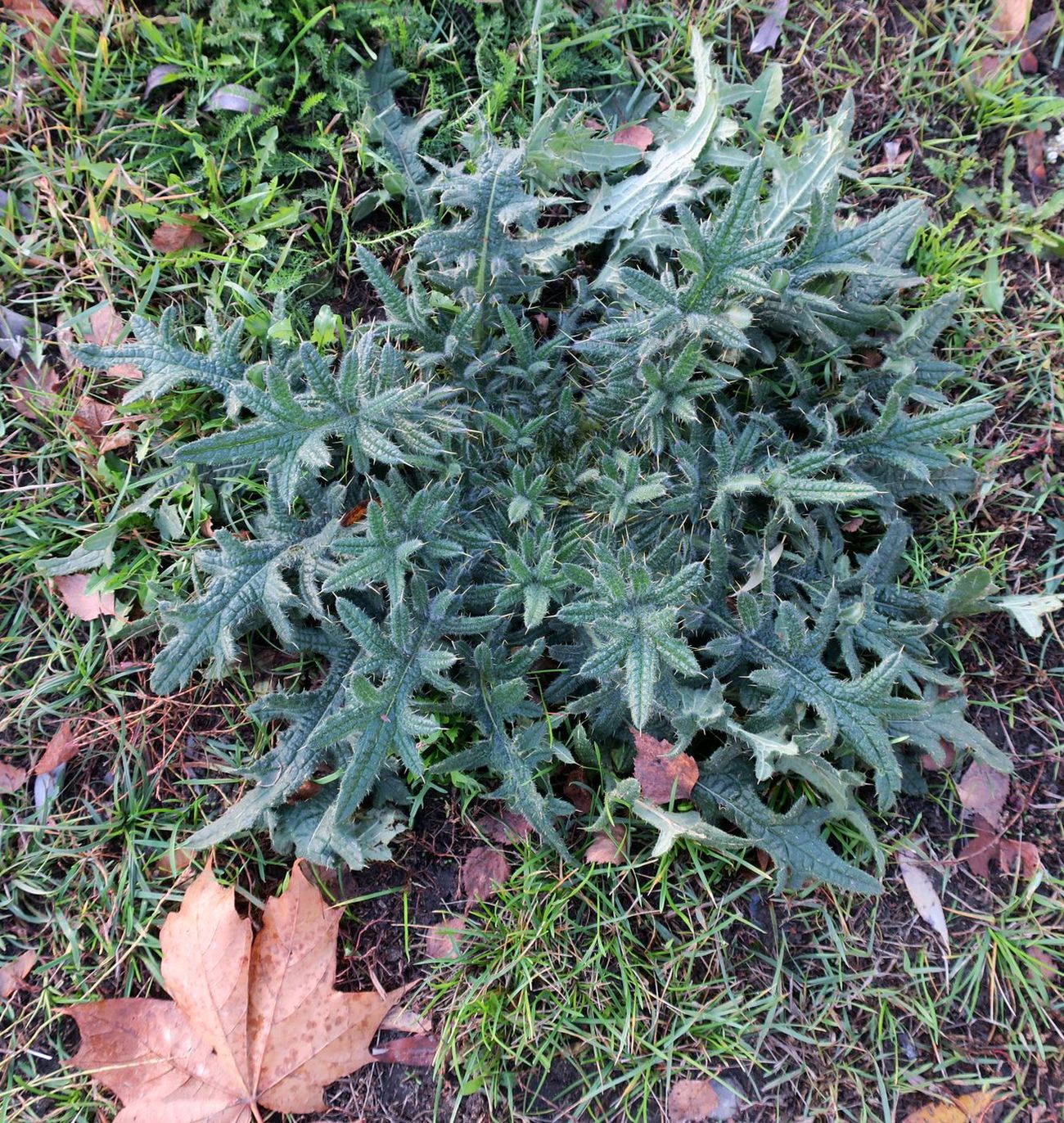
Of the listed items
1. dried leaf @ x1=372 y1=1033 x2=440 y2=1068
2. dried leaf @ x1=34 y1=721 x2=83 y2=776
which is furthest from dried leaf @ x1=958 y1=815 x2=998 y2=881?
dried leaf @ x1=34 y1=721 x2=83 y2=776

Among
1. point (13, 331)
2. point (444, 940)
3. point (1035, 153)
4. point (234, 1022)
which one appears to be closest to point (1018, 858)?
point (444, 940)

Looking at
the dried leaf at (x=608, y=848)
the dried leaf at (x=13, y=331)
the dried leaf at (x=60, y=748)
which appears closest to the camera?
the dried leaf at (x=608, y=848)

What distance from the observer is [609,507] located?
2443 mm

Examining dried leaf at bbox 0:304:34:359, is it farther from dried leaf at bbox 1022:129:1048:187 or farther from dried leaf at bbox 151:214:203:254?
dried leaf at bbox 1022:129:1048:187

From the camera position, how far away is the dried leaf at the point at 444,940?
239 centimetres

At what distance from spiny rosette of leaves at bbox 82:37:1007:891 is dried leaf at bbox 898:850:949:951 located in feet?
0.90

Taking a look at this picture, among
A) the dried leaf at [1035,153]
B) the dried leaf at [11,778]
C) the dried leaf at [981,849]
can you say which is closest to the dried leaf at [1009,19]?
the dried leaf at [1035,153]

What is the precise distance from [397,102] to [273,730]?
2083 mm

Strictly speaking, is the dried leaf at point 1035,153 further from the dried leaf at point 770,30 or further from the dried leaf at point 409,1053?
the dried leaf at point 409,1053

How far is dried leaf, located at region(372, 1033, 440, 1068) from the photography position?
2324 millimetres

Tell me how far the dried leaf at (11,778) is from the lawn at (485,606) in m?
0.01

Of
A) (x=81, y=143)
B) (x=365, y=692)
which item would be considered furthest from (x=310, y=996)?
(x=81, y=143)

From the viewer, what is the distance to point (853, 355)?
283 centimetres

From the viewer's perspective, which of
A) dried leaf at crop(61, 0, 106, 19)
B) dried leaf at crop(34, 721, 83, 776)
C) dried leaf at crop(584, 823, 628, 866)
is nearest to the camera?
dried leaf at crop(584, 823, 628, 866)
